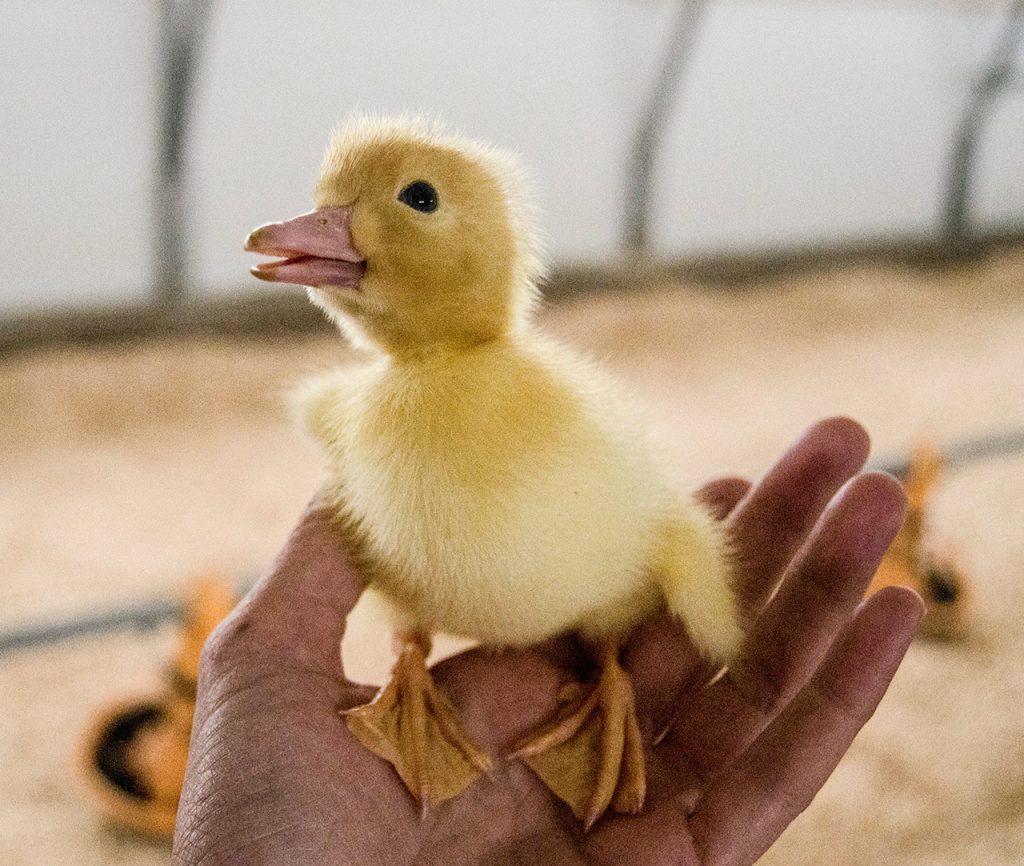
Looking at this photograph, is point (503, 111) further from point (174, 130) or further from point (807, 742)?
point (807, 742)

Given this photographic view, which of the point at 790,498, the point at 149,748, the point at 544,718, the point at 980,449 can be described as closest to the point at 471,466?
the point at 544,718

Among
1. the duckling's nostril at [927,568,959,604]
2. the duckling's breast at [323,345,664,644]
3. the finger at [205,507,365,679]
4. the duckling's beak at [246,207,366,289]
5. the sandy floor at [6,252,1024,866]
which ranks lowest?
the sandy floor at [6,252,1024,866]

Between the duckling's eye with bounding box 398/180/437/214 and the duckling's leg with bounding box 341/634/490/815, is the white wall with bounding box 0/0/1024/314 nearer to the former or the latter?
the duckling's eye with bounding box 398/180/437/214

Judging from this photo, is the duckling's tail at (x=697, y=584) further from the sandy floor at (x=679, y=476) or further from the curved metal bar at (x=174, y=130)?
the curved metal bar at (x=174, y=130)

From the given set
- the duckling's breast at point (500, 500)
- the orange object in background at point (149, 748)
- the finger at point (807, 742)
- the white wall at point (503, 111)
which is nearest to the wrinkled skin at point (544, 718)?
the finger at point (807, 742)

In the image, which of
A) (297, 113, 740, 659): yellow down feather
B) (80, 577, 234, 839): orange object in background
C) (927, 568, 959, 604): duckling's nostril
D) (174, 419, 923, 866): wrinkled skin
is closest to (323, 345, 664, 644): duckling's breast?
(297, 113, 740, 659): yellow down feather

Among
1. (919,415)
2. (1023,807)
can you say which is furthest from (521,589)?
(919,415)
